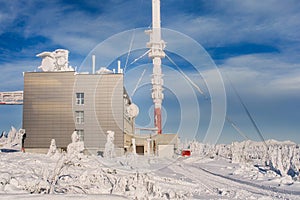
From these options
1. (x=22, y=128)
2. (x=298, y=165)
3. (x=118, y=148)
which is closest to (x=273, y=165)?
(x=298, y=165)

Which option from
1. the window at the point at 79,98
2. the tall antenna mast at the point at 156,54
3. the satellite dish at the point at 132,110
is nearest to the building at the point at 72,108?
the window at the point at 79,98

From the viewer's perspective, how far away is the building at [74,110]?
44344 millimetres

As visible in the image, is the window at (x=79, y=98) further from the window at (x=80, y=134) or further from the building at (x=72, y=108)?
the window at (x=80, y=134)

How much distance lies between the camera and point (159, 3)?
243ft

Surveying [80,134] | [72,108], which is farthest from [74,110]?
[80,134]

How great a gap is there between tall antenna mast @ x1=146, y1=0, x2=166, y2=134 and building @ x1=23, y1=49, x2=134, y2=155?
2295cm

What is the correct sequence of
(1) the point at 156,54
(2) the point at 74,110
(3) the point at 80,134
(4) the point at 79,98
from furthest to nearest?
(1) the point at 156,54, (4) the point at 79,98, (2) the point at 74,110, (3) the point at 80,134

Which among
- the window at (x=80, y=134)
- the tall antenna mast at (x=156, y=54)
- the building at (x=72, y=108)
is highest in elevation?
the tall antenna mast at (x=156, y=54)

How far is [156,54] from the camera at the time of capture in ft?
235

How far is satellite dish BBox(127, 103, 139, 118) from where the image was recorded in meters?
54.1

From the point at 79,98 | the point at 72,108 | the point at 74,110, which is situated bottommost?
the point at 74,110

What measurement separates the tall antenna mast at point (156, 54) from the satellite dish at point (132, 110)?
470 inches

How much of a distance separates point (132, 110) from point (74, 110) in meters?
11.8

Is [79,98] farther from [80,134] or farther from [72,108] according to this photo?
[80,134]
